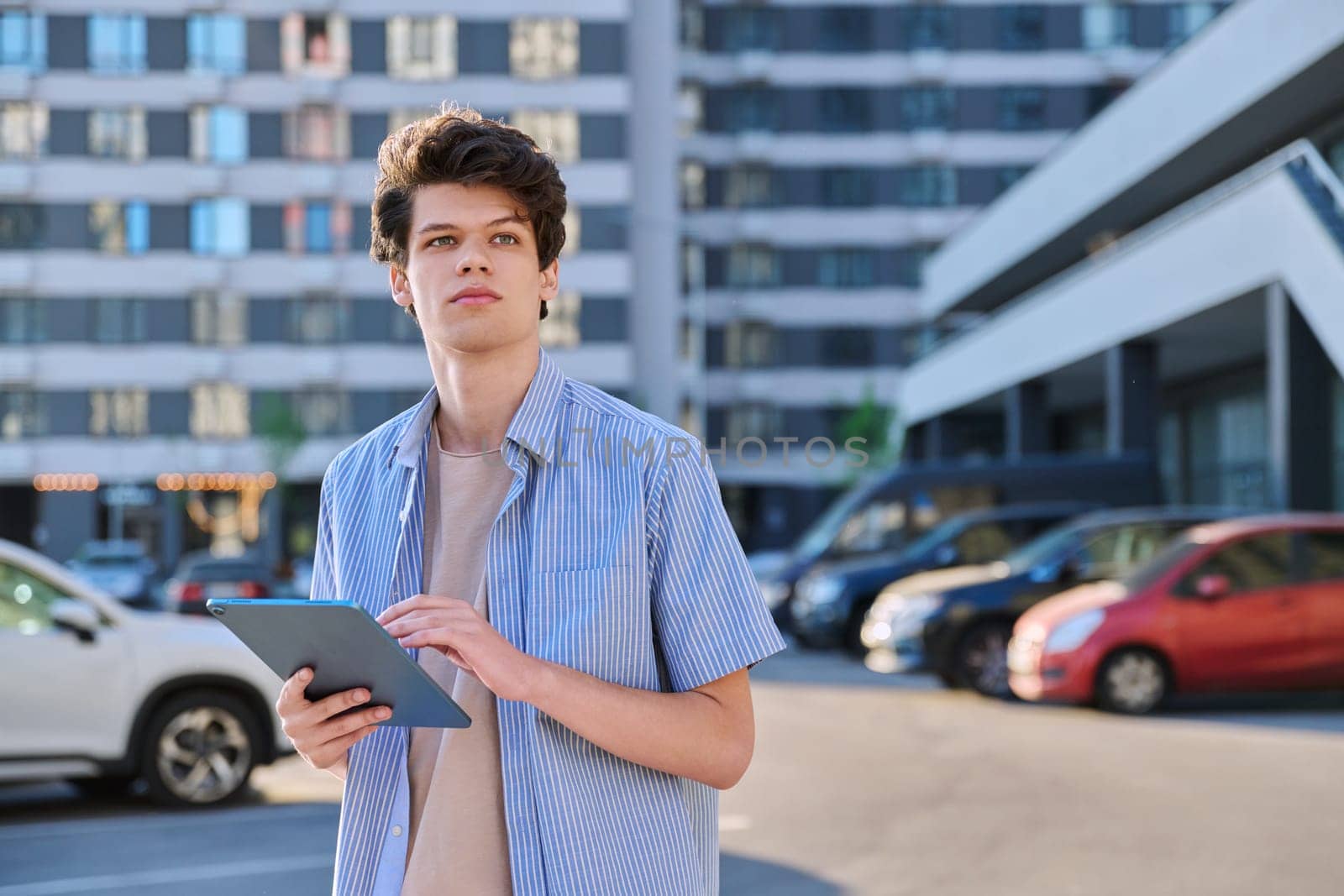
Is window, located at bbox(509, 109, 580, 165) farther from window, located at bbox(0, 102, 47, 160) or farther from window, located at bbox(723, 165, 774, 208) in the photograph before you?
window, located at bbox(0, 102, 47, 160)

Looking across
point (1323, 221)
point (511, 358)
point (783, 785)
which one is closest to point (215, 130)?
point (1323, 221)

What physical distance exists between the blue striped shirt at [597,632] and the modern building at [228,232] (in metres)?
50.1

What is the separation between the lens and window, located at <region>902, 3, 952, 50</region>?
59094 millimetres

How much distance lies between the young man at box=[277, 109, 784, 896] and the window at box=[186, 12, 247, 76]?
53.5 m

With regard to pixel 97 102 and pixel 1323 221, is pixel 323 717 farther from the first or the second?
pixel 97 102

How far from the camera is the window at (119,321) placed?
52875 millimetres

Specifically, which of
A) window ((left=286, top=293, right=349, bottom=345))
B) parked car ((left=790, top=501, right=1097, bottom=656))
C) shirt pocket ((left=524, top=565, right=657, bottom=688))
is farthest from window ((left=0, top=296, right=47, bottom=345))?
shirt pocket ((left=524, top=565, right=657, bottom=688))

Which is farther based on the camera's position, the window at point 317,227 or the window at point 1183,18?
the window at point 1183,18

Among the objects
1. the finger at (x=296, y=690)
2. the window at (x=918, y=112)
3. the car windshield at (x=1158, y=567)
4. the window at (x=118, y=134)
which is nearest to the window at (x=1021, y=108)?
the window at (x=918, y=112)

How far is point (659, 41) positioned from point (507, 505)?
54.9m

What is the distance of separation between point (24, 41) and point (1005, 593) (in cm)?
4499

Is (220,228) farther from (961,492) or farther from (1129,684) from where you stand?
(1129,684)

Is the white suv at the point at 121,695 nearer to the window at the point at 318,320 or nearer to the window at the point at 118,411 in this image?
the window at the point at 318,320

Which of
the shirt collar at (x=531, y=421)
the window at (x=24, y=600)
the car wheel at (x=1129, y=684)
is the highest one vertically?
the shirt collar at (x=531, y=421)
